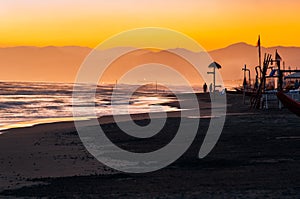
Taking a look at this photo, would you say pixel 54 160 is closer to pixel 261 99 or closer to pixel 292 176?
pixel 292 176

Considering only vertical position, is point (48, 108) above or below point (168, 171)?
above

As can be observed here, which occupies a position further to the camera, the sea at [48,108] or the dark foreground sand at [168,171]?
the sea at [48,108]

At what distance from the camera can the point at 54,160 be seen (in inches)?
585

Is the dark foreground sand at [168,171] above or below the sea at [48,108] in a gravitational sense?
below

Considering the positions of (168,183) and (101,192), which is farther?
(168,183)

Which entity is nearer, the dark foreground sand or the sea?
the dark foreground sand

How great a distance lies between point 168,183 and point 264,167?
256cm

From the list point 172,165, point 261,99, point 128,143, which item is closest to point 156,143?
point 128,143

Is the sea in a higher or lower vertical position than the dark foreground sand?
higher

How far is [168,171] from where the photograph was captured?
12.2 meters

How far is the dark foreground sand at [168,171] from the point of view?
32.3 ft

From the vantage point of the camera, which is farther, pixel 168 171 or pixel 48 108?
pixel 48 108

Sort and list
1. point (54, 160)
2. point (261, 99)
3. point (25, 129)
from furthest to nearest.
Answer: point (261, 99), point (25, 129), point (54, 160)

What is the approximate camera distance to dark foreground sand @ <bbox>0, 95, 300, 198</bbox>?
9.86m
